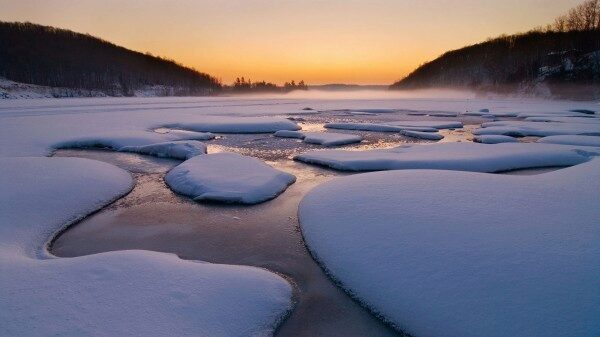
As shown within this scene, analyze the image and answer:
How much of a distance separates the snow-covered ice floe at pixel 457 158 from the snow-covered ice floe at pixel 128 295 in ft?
16.4

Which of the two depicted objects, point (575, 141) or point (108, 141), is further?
point (108, 141)

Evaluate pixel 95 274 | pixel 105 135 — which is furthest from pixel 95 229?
pixel 105 135

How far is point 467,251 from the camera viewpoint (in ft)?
11.3

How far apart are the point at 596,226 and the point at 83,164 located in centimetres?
852

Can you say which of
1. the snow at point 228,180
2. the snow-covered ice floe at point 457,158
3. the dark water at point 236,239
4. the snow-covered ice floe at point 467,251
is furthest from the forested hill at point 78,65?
the snow-covered ice floe at point 467,251

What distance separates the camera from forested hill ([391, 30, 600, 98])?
46869 millimetres

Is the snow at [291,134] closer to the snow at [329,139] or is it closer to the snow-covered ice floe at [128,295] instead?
the snow at [329,139]

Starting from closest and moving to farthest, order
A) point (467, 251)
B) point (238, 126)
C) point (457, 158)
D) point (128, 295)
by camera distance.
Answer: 1. point (128, 295)
2. point (467, 251)
3. point (457, 158)
4. point (238, 126)

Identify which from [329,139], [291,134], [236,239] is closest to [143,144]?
[291,134]

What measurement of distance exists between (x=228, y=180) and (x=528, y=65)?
2741 inches

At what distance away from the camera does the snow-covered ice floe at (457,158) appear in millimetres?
7637

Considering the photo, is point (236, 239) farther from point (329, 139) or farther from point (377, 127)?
point (377, 127)

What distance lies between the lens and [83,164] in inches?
285

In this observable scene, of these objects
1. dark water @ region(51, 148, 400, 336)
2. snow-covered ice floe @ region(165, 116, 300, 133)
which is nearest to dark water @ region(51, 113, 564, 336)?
dark water @ region(51, 148, 400, 336)
